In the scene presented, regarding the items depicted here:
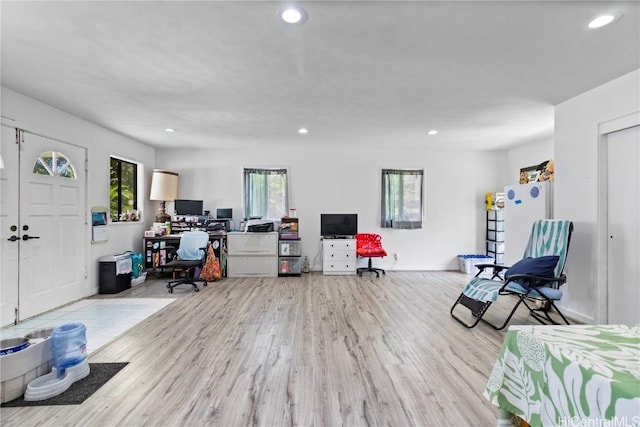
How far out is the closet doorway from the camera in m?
3.02

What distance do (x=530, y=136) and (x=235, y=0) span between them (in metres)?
5.16

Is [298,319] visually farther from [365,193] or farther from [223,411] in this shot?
[365,193]

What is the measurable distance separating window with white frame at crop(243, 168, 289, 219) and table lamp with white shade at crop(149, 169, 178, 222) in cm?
136

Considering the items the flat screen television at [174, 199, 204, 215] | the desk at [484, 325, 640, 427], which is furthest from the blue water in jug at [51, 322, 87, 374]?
the flat screen television at [174, 199, 204, 215]

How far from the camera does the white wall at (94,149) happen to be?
3186 millimetres

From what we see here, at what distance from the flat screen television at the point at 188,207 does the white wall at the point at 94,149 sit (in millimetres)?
675

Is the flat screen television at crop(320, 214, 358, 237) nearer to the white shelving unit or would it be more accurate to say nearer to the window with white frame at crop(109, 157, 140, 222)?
the white shelving unit

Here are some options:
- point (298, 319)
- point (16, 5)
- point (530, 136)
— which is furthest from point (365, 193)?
point (16, 5)

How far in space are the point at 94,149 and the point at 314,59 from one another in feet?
12.5

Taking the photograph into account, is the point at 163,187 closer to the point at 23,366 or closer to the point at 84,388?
the point at 23,366

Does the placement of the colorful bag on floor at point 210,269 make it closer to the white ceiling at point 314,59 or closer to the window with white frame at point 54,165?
the window with white frame at point 54,165

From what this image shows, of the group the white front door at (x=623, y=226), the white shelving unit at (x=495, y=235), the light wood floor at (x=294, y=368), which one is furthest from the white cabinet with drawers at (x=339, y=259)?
the white front door at (x=623, y=226)

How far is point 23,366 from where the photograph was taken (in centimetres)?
190

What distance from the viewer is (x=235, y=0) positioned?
5.69 ft
